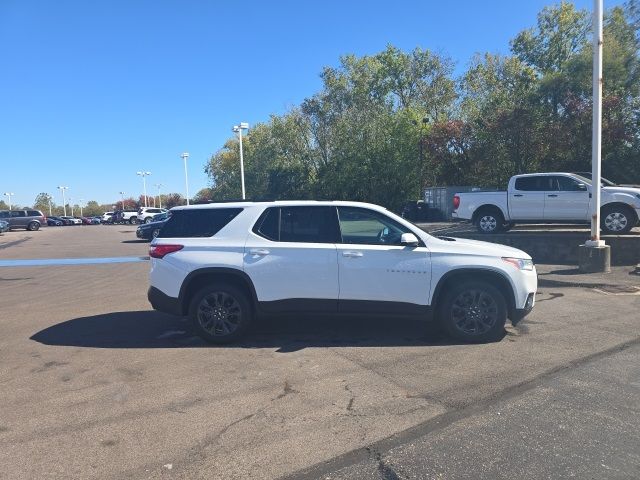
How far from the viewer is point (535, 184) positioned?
14.3 metres

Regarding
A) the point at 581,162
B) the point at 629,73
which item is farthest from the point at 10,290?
the point at 629,73

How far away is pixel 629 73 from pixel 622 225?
18.4 meters

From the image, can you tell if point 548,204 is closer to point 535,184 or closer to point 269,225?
point 535,184

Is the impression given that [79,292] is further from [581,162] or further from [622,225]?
[581,162]

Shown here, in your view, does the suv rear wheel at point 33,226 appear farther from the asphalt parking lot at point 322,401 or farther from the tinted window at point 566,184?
the tinted window at point 566,184

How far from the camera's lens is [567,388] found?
4.68m

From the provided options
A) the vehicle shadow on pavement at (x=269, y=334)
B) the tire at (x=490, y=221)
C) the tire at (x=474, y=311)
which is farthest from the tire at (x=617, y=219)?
the tire at (x=474, y=311)

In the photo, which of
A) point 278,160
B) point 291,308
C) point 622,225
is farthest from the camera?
point 278,160

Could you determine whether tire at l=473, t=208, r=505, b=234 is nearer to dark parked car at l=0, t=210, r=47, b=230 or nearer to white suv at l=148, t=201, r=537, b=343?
white suv at l=148, t=201, r=537, b=343

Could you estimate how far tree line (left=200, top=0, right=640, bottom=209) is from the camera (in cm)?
2578

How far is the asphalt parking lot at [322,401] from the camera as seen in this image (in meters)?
3.48

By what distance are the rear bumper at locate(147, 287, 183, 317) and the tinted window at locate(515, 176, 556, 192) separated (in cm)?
1138

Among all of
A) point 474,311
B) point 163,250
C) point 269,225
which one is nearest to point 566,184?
point 474,311

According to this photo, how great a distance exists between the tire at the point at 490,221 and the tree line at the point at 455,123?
6779mm
